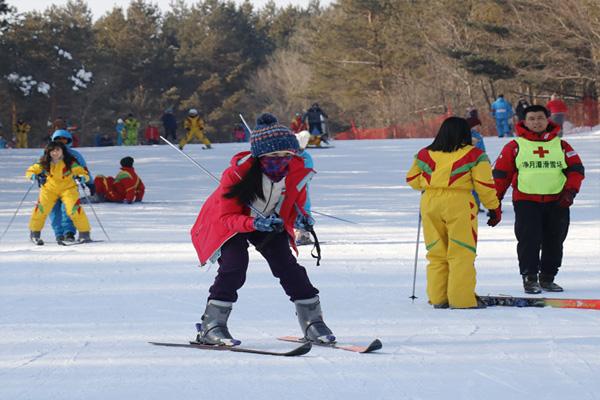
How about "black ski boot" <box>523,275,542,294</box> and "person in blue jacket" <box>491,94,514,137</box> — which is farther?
"person in blue jacket" <box>491,94,514,137</box>

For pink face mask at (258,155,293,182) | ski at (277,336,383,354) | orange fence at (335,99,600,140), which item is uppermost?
pink face mask at (258,155,293,182)

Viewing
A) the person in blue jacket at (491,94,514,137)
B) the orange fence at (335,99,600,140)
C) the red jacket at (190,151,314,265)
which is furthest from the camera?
the orange fence at (335,99,600,140)

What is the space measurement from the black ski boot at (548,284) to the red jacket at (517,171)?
1.99 feet

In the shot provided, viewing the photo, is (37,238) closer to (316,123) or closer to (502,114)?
(316,123)

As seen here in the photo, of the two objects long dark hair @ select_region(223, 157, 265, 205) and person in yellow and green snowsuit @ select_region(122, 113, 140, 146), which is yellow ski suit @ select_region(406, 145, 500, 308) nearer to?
long dark hair @ select_region(223, 157, 265, 205)

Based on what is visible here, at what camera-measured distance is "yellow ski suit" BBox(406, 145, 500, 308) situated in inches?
314

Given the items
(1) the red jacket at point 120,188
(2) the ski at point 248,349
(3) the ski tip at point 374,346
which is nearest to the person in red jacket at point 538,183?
(3) the ski tip at point 374,346

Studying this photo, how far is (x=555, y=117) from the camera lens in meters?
29.9

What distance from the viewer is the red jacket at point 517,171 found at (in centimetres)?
880

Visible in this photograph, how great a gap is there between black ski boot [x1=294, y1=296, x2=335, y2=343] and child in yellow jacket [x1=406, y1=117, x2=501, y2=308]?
5.68ft

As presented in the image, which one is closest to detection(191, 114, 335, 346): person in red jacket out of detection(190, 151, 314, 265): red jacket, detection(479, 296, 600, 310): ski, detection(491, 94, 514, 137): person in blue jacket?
detection(190, 151, 314, 265): red jacket

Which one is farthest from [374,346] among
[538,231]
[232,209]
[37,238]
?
[37,238]

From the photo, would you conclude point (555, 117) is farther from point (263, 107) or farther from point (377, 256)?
point (263, 107)

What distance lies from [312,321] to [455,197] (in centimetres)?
189
